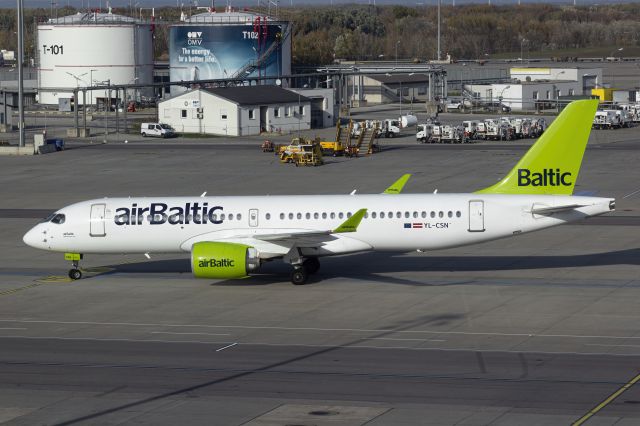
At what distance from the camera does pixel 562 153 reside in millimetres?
47938

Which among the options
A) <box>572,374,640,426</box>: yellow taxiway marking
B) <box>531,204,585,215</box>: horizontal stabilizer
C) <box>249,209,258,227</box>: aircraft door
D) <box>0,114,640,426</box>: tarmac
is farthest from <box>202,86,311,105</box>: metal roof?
<box>572,374,640,426</box>: yellow taxiway marking

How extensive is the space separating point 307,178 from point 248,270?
129ft

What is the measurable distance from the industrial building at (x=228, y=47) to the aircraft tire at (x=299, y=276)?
10061 centimetres

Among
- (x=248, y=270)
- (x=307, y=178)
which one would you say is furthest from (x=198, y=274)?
(x=307, y=178)

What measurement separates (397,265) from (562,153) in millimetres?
9757

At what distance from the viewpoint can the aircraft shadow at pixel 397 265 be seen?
50625 millimetres

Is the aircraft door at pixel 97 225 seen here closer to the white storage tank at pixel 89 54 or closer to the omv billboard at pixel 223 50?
the omv billboard at pixel 223 50

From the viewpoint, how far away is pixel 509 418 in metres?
29.2

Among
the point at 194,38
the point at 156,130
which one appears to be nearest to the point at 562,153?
the point at 156,130

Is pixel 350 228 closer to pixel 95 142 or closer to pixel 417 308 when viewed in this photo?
pixel 417 308

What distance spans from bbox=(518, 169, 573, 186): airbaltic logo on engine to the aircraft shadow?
4.80 metres

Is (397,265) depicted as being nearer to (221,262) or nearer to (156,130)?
(221,262)

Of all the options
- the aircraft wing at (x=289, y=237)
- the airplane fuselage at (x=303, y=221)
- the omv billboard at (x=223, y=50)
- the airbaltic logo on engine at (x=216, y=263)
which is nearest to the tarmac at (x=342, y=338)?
the airbaltic logo on engine at (x=216, y=263)

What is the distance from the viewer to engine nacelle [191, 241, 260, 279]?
46.7 meters
